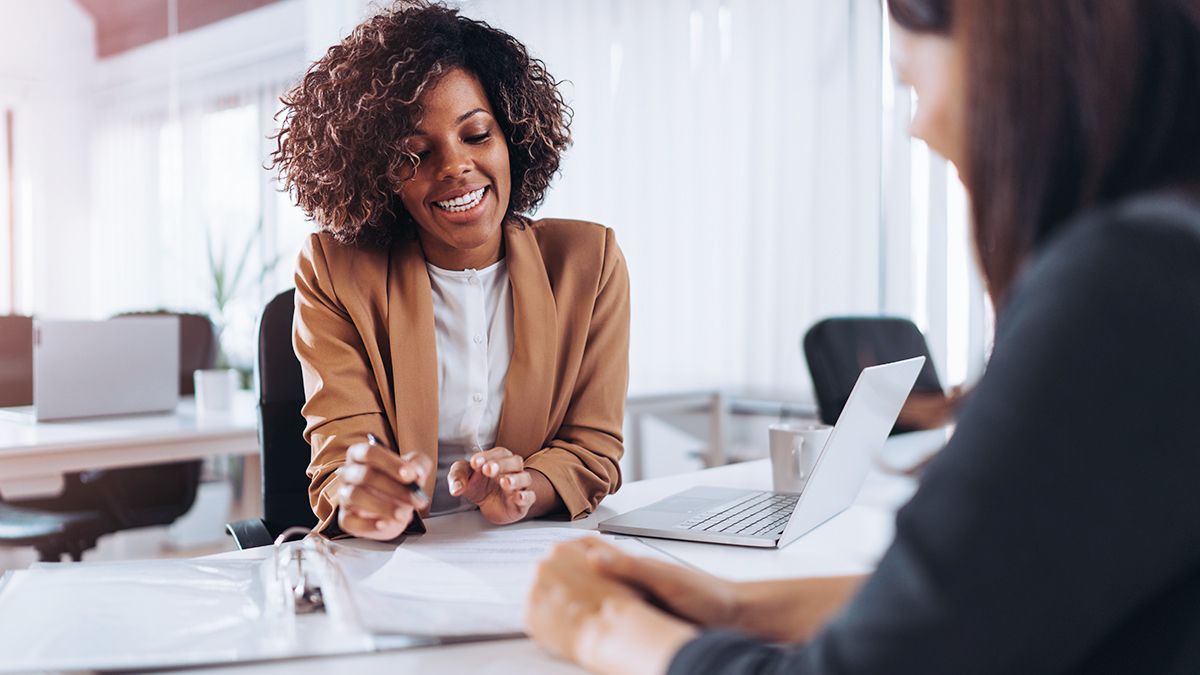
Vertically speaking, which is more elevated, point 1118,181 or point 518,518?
point 1118,181

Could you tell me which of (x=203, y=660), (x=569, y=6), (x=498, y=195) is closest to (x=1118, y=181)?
(x=203, y=660)

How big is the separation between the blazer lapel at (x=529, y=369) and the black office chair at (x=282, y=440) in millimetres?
390

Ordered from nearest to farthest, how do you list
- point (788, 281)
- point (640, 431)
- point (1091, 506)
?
point (1091, 506), point (788, 281), point (640, 431)

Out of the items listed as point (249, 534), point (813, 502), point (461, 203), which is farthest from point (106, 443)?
point (813, 502)

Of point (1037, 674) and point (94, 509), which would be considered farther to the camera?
point (94, 509)

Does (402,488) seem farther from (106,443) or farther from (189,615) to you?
(106,443)

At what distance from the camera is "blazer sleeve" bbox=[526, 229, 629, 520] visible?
1.35 metres

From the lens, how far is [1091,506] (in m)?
0.45

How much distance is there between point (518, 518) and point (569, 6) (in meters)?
3.22

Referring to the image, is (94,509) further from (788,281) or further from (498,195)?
(788,281)

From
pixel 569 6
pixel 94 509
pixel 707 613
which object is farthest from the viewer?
pixel 569 6

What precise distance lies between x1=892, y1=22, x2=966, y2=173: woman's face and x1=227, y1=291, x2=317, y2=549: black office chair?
122cm

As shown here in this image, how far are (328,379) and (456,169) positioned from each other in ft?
1.16

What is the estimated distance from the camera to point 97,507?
108 inches
